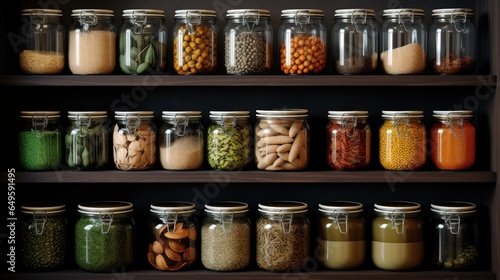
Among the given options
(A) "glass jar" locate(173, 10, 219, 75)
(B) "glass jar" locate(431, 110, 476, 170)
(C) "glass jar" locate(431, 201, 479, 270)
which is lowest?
(C) "glass jar" locate(431, 201, 479, 270)

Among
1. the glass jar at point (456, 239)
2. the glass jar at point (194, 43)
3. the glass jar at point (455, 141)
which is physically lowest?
the glass jar at point (456, 239)

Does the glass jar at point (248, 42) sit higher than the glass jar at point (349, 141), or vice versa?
the glass jar at point (248, 42)

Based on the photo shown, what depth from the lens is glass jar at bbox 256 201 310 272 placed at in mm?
2424

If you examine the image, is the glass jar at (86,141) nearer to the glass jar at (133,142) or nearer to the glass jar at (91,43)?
the glass jar at (133,142)

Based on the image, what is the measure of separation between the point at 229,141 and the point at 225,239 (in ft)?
1.02

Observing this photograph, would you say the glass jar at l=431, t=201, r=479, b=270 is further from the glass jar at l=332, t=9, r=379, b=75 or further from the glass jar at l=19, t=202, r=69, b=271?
the glass jar at l=19, t=202, r=69, b=271

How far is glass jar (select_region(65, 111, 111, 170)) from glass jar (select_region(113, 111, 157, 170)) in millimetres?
43

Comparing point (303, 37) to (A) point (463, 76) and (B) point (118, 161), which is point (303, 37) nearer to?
(A) point (463, 76)

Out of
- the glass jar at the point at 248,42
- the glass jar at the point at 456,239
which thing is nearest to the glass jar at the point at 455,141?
the glass jar at the point at 456,239

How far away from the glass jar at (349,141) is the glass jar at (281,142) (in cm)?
10

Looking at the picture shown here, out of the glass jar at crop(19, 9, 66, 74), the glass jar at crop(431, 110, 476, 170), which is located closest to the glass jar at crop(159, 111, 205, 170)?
the glass jar at crop(19, 9, 66, 74)

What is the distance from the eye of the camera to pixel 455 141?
245cm

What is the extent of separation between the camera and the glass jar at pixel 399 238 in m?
2.43

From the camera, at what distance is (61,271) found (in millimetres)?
2480
